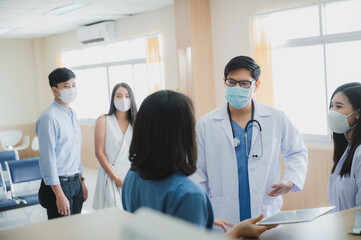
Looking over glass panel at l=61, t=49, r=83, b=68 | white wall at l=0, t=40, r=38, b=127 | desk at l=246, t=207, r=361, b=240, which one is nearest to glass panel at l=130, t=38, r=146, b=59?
glass panel at l=61, t=49, r=83, b=68

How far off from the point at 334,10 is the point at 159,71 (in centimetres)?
330

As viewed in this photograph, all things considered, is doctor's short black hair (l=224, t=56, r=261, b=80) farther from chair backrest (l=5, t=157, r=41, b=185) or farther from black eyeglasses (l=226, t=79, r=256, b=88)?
chair backrest (l=5, t=157, r=41, b=185)

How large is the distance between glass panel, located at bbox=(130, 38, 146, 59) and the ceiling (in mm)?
532

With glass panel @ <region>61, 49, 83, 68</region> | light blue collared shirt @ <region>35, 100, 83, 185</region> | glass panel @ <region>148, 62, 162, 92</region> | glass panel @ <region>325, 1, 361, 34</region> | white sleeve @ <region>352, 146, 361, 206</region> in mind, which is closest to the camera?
white sleeve @ <region>352, 146, 361, 206</region>

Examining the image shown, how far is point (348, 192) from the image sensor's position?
2.11 metres

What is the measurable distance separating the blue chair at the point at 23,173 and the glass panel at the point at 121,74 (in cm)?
356

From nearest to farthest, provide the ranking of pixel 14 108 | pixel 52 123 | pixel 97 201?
pixel 52 123 → pixel 97 201 → pixel 14 108

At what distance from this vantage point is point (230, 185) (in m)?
2.25

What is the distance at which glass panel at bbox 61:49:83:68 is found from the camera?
964 centimetres

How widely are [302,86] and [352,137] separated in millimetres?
2964

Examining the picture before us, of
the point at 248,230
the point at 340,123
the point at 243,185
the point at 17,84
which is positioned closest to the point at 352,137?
the point at 340,123

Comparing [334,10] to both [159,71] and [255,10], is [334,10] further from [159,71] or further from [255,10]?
[159,71]

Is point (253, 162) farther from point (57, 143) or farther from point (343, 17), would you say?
point (343, 17)

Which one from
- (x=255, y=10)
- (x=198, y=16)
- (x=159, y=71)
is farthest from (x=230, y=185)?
(x=159, y=71)
